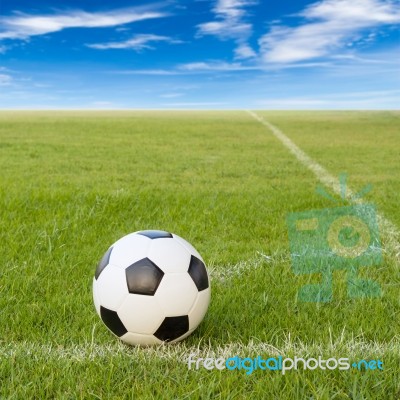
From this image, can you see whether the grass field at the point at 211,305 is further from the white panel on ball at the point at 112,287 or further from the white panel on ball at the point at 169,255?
the white panel on ball at the point at 169,255

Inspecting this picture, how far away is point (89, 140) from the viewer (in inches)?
703

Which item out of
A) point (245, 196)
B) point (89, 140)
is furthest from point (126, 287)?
point (89, 140)

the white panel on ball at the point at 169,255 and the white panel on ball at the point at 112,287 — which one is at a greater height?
the white panel on ball at the point at 169,255

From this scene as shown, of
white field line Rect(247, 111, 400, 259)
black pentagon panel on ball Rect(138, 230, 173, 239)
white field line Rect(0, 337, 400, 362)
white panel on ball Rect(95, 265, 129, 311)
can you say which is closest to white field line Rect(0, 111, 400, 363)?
white field line Rect(0, 337, 400, 362)

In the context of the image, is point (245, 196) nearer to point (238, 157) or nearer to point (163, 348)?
point (163, 348)

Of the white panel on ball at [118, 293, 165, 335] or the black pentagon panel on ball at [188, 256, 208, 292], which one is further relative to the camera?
the black pentagon panel on ball at [188, 256, 208, 292]

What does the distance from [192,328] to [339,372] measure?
2.77 feet

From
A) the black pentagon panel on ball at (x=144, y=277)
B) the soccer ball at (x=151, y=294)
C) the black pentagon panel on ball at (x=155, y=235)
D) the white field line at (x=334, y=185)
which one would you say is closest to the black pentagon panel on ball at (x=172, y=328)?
the soccer ball at (x=151, y=294)

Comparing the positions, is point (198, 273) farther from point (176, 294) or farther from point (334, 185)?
point (334, 185)

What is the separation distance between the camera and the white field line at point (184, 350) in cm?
279

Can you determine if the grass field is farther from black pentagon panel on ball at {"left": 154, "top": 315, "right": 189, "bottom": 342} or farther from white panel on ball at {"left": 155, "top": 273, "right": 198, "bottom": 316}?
white panel on ball at {"left": 155, "top": 273, "right": 198, "bottom": 316}

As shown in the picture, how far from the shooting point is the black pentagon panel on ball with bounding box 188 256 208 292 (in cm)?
296

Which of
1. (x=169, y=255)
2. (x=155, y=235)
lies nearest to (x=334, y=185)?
(x=155, y=235)

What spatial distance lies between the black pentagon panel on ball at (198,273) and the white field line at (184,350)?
34 cm
